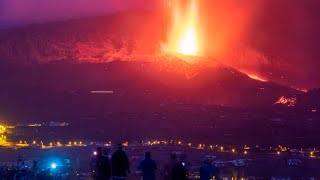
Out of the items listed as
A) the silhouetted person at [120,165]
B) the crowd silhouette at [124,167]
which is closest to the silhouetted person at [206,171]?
the crowd silhouette at [124,167]

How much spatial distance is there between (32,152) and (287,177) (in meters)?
17.3

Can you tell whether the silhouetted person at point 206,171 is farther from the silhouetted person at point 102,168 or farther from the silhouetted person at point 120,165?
the silhouetted person at point 102,168

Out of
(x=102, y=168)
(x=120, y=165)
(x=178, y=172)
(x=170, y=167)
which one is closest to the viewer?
(x=178, y=172)

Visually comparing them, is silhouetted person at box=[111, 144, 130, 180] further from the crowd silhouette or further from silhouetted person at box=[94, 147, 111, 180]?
silhouetted person at box=[94, 147, 111, 180]

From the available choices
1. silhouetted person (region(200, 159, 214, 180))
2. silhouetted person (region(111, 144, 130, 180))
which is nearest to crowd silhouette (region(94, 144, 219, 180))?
silhouetted person (region(111, 144, 130, 180))

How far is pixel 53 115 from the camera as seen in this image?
65438 millimetres

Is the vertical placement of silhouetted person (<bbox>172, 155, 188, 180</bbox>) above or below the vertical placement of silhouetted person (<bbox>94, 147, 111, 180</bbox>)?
below

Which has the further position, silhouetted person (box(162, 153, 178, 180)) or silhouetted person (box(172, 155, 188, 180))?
silhouetted person (box(162, 153, 178, 180))

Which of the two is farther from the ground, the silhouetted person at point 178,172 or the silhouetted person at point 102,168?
the silhouetted person at point 102,168

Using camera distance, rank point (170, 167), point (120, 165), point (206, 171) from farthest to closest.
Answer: point (206, 171) < point (120, 165) < point (170, 167)

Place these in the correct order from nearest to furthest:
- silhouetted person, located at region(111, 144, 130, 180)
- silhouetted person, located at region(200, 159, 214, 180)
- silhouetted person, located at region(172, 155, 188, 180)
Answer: silhouetted person, located at region(172, 155, 188, 180) < silhouetted person, located at region(111, 144, 130, 180) < silhouetted person, located at region(200, 159, 214, 180)

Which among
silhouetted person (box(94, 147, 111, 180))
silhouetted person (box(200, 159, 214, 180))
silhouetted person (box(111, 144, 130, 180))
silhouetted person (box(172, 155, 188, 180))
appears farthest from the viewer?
silhouetted person (box(200, 159, 214, 180))

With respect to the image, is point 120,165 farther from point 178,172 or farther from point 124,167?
point 178,172

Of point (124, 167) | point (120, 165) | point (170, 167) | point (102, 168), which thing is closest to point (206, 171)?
point (170, 167)
